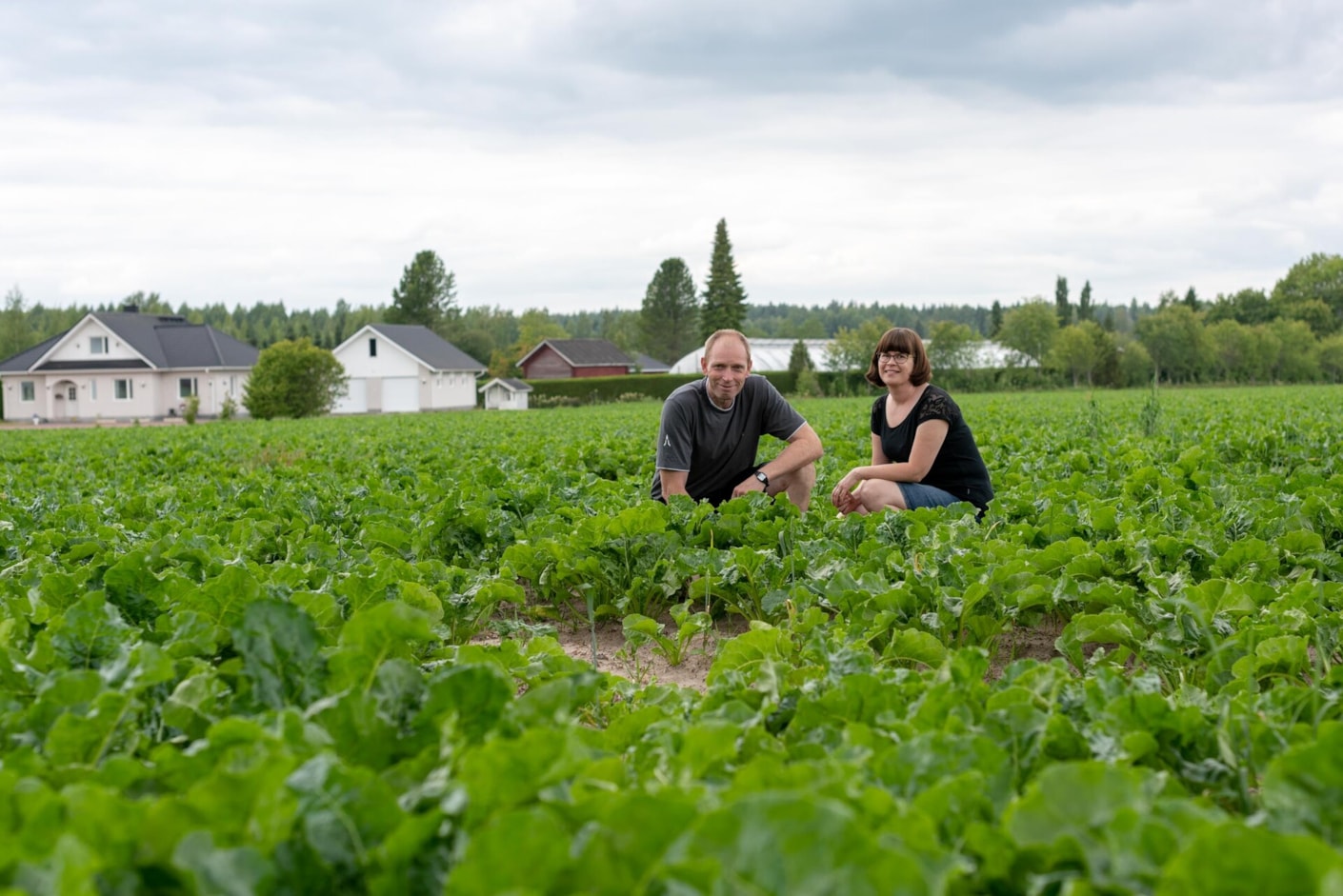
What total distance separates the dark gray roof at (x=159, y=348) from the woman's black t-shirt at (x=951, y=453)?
180 feet

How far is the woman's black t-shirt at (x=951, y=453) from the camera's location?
6570 millimetres

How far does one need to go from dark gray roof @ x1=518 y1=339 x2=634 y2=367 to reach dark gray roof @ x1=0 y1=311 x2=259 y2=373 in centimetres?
2509

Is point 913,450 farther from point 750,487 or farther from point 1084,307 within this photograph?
point 1084,307

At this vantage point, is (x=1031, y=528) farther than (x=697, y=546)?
No

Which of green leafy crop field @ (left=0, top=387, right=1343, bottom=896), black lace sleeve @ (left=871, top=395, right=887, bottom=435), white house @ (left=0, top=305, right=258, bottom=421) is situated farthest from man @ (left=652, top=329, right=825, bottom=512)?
white house @ (left=0, top=305, right=258, bottom=421)

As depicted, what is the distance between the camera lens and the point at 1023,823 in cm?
157

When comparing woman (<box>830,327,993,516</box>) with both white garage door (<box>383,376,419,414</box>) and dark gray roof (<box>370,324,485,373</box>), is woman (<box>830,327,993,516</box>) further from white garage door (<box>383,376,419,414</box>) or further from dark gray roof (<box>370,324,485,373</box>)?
white garage door (<box>383,376,419,414</box>)

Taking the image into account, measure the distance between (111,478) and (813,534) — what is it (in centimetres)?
828

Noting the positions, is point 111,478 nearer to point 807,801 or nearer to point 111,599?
point 111,599

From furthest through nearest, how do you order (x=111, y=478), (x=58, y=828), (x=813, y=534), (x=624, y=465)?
(x=624, y=465)
(x=111, y=478)
(x=813, y=534)
(x=58, y=828)

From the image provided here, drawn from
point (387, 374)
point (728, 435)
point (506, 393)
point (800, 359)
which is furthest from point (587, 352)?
point (728, 435)

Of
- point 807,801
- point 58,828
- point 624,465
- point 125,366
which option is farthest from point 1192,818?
point 125,366

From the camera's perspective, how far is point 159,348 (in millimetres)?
56906

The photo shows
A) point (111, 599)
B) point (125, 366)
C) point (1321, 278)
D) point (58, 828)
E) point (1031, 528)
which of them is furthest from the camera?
point (1321, 278)
